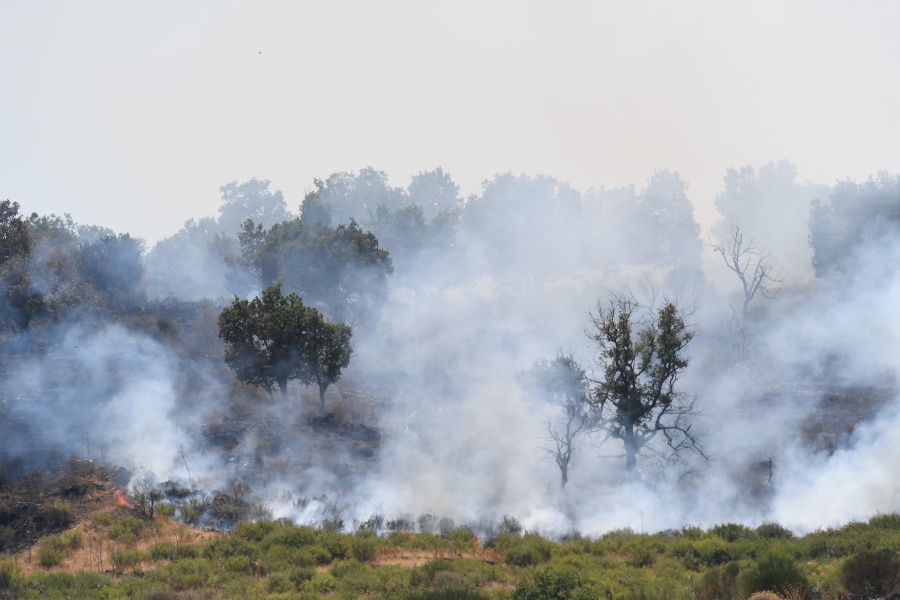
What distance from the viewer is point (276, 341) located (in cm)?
3978

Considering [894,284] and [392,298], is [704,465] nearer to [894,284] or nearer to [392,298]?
[894,284]

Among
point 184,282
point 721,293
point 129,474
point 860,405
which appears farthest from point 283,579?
point 184,282

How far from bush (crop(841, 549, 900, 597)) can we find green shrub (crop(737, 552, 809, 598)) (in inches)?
35.1

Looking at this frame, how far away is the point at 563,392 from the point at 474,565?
569 inches

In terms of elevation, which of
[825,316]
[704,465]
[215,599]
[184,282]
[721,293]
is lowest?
[215,599]

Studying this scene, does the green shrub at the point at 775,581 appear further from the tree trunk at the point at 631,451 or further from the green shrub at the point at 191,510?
the green shrub at the point at 191,510

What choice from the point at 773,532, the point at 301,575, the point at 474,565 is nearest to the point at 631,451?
the point at 773,532

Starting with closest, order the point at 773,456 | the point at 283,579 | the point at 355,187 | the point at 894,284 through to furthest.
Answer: the point at 283,579 < the point at 773,456 < the point at 894,284 < the point at 355,187

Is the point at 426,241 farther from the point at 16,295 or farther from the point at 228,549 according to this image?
the point at 228,549

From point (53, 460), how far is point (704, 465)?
26880 mm

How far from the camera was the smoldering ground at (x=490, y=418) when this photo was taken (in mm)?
32938

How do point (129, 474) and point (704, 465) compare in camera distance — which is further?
point (704, 465)

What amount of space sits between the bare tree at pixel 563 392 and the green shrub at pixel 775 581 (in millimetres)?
16424

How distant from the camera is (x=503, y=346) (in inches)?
2211
